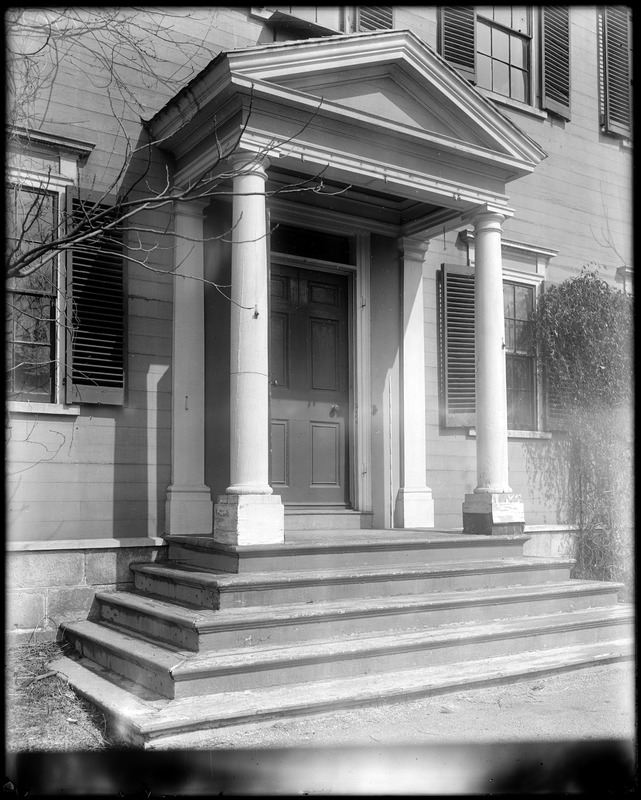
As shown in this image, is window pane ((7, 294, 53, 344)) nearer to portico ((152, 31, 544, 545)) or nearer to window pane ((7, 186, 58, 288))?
window pane ((7, 186, 58, 288))

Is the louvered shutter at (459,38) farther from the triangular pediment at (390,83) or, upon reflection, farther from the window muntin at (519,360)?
the window muntin at (519,360)

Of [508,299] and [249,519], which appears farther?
[508,299]

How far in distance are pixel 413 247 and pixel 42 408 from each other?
372 cm

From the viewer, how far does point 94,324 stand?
5.91 m

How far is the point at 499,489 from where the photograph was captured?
21.1 ft

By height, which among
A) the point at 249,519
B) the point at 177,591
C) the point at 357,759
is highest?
the point at 249,519

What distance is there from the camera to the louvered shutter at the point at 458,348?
306 inches

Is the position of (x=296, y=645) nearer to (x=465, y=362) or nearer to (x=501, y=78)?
(x=465, y=362)

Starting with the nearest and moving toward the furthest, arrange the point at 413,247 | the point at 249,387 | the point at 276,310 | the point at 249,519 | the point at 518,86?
the point at 249,519
the point at 249,387
the point at 276,310
the point at 413,247
the point at 518,86

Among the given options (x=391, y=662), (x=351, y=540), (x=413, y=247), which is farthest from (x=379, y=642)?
(x=413, y=247)

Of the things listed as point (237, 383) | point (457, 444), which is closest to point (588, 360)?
point (457, 444)

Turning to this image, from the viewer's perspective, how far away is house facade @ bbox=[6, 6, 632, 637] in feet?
17.9

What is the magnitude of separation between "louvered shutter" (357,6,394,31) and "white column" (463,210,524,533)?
233 cm

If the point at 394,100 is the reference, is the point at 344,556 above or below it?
below
